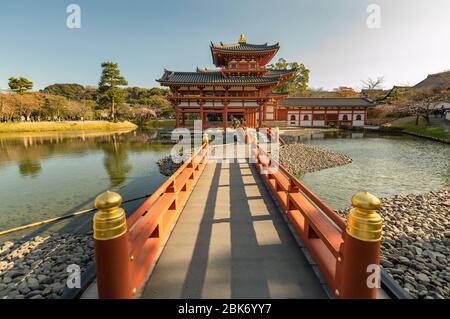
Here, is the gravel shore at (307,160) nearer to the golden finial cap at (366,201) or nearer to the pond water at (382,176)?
the pond water at (382,176)

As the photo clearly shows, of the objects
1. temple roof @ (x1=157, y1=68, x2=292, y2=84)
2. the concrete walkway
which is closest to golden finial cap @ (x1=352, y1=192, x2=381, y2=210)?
the concrete walkway

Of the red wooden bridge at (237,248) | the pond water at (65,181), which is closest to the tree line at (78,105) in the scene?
the pond water at (65,181)

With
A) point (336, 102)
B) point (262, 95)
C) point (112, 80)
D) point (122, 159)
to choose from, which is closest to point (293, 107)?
point (336, 102)

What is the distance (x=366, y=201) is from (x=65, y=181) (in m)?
15.7

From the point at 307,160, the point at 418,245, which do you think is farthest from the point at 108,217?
the point at 307,160

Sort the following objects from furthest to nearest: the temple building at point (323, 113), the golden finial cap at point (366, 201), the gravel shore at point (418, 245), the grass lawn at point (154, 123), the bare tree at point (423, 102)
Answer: the grass lawn at point (154, 123) < the temple building at point (323, 113) < the bare tree at point (423, 102) < the gravel shore at point (418, 245) < the golden finial cap at point (366, 201)

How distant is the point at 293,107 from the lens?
1783 inches

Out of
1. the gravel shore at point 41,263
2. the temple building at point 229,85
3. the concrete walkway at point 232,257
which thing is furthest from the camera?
the temple building at point 229,85

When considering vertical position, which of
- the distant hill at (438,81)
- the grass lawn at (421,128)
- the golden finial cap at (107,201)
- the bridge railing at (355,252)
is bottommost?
the bridge railing at (355,252)

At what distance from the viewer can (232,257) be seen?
11.8ft

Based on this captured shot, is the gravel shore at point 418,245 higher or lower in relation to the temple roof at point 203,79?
lower

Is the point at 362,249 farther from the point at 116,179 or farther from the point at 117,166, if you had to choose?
the point at 117,166

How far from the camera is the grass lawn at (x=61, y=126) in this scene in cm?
4154

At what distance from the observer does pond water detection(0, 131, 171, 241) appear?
9.45 metres
